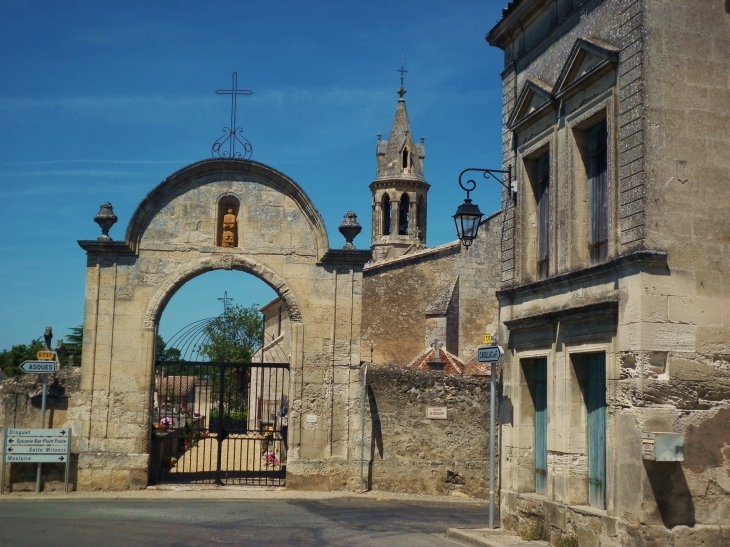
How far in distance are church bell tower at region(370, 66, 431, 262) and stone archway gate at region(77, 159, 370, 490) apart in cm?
3564

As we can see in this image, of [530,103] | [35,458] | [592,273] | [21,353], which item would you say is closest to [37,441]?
[35,458]

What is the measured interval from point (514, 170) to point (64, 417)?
996 cm

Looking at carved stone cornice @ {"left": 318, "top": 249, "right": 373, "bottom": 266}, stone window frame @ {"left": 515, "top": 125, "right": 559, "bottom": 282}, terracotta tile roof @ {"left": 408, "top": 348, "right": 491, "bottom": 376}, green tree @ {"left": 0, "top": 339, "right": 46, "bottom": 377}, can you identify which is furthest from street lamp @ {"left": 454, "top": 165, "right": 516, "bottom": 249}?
green tree @ {"left": 0, "top": 339, "right": 46, "bottom": 377}

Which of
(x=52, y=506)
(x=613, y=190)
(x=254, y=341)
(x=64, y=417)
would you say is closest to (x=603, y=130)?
(x=613, y=190)

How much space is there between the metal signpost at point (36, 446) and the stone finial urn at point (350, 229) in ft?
20.9

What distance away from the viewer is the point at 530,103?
1266cm

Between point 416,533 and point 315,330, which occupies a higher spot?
point 315,330

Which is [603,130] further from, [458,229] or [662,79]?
[458,229]

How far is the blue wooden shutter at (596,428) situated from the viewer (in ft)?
34.3

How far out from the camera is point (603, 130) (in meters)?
10.9

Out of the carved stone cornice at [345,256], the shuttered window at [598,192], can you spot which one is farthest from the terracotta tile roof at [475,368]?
the shuttered window at [598,192]

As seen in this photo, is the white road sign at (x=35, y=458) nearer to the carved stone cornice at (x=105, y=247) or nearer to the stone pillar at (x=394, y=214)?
the carved stone cornice at (x=105, y=247)

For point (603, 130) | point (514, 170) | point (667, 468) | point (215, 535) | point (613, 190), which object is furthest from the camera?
point (514, 170)

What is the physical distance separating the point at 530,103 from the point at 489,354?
346 centimetres
